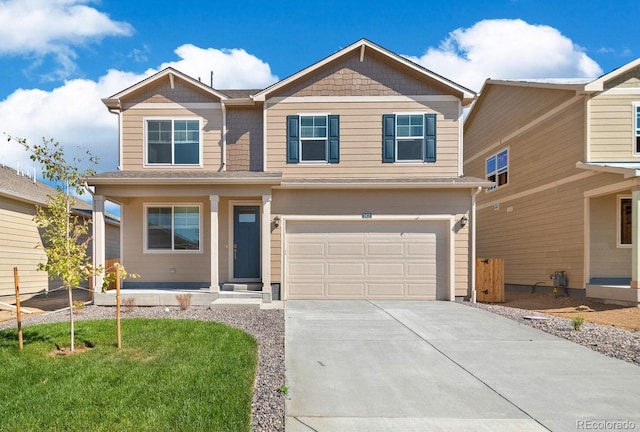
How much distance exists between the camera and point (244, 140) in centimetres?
1173

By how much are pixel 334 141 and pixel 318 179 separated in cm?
120

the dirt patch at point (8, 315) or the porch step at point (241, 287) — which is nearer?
the dirt patch at point (8, 315)

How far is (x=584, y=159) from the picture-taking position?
11734 millimetres

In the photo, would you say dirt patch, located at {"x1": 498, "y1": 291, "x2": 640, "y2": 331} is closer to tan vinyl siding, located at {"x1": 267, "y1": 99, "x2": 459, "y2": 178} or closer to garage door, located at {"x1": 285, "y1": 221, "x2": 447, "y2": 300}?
garage door, located at {"x1": 285, "y1": 221, "x2": 447, "y2": 300}

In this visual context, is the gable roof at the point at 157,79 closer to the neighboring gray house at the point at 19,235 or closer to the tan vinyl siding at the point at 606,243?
the neighboring gray house at the point at 19,235

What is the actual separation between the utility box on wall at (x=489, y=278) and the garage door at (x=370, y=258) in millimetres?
1337

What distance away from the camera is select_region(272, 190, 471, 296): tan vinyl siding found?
11211 millimetres

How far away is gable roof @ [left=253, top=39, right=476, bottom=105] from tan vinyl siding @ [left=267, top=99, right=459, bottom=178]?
409 mm

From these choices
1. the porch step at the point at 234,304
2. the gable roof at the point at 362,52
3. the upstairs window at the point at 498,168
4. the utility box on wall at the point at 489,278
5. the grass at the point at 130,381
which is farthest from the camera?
the upstairs window at the point at 498,168

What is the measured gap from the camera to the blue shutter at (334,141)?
1145 cm

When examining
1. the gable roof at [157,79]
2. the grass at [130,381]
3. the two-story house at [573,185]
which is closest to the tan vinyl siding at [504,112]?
the two-story house at [573,185]

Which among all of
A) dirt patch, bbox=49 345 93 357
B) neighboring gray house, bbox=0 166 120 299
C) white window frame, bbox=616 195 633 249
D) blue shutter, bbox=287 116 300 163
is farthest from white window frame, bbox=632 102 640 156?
neighboring gray house, bbox=0 166 120 299

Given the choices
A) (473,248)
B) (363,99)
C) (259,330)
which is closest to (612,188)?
(473,248)

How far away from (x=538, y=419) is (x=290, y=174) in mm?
8675
